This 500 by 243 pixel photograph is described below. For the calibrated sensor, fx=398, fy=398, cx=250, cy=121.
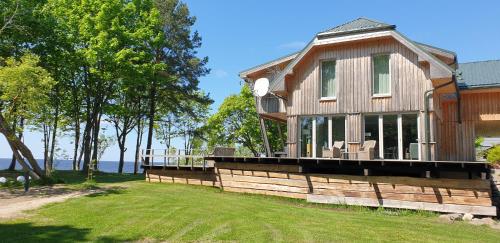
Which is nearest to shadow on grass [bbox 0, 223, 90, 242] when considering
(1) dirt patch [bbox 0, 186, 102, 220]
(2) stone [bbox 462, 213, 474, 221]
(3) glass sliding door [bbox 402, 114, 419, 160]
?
(1) dirt patch [bbox 0, 186, 102, 220]

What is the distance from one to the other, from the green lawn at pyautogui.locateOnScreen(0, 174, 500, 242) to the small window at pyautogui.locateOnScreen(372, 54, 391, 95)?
611 cm

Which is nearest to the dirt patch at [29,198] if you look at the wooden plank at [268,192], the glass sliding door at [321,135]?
the wooden plank at [268,192]

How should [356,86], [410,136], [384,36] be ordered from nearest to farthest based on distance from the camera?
[410,136], [384,36], [356,86]

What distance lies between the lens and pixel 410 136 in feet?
59.3

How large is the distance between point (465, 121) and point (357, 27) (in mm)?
8435

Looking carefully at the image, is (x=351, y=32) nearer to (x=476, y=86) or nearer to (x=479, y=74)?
(x=476, y=86)

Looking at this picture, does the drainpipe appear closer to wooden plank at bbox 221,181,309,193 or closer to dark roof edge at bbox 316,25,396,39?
dark roof edge at bbox 316,25,396,39

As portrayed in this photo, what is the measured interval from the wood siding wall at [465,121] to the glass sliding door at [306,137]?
716 cm

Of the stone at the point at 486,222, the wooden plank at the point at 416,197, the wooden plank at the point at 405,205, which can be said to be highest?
the wooden plank at the point at 416,197

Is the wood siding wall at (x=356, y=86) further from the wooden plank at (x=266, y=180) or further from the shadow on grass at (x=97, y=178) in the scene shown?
the shadow on grass at (x=97, y=178)

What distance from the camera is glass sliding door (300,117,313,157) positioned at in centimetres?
2021

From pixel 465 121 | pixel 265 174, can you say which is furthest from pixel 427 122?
pixel 265 174

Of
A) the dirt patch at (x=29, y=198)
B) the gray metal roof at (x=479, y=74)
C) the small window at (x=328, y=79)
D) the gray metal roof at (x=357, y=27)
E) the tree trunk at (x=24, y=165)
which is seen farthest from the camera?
the tree trunk at (x=24, y=165)

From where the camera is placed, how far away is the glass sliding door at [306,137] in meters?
20.2
